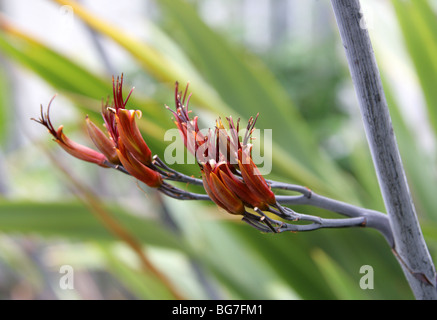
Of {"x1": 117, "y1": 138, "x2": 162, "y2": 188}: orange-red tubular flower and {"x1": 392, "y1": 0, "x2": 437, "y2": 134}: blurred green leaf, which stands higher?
{"x1": 392, "y1": 0, "x2": 437, "y2": 134}: blurred green leaf

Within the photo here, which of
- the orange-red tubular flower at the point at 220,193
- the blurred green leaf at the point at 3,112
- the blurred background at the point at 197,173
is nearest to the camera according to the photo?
the orange-red tubular flower at the point at 220,193

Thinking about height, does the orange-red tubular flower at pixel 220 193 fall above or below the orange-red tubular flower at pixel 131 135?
below

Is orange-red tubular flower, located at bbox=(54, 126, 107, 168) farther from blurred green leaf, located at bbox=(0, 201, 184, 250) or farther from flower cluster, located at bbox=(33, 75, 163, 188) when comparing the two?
blurred green leaf, located at bbox=(0, 201, 184, 250)

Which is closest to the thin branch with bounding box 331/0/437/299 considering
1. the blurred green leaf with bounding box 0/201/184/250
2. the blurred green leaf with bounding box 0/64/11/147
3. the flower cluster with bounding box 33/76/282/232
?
the flower cluster with bounding box 33/76/282/232

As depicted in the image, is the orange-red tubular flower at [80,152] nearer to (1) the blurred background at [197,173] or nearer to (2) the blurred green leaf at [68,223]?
(1) the blurred background at [197,173]

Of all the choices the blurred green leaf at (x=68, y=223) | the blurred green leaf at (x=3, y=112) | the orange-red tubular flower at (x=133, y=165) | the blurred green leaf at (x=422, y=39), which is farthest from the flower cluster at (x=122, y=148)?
the blurred green leaf at (x=3, y=112)
